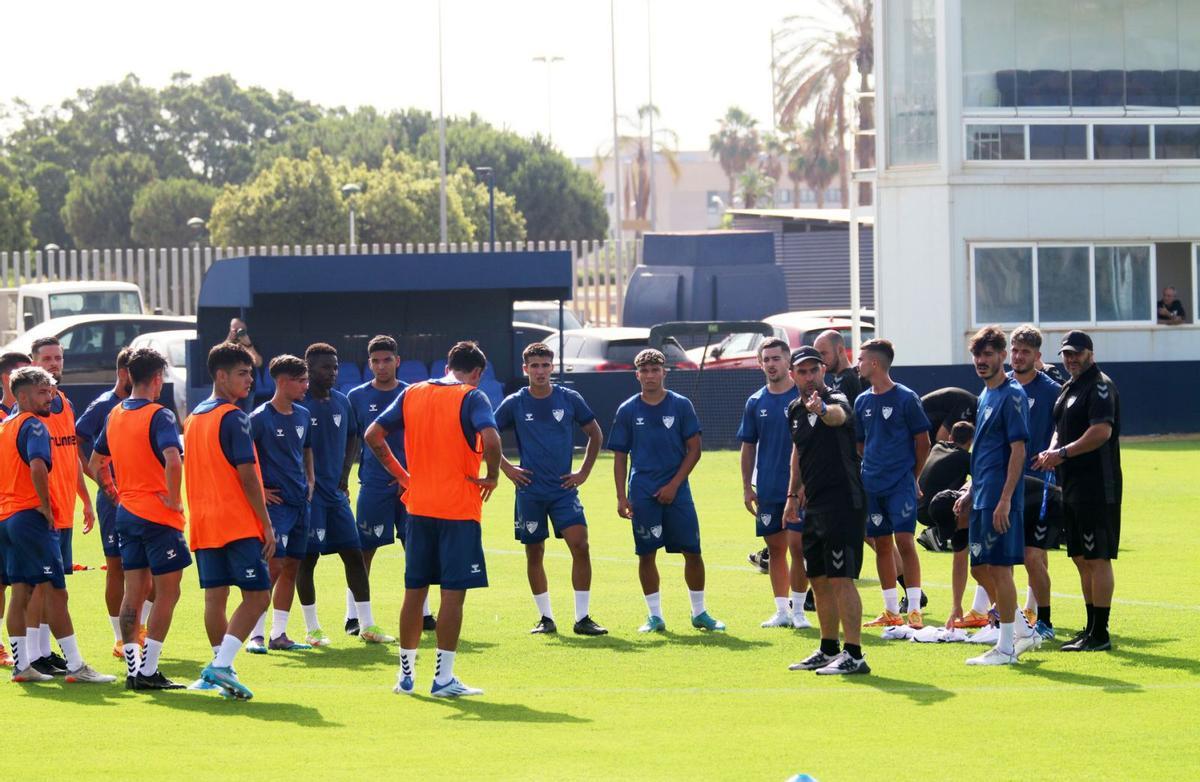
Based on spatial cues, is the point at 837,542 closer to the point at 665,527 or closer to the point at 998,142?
the point at 665,527

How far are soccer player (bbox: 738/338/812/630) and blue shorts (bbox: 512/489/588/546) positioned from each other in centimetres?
122

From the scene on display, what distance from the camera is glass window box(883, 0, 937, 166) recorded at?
31094mm

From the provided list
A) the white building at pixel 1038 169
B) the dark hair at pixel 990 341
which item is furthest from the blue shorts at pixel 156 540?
the white building at pixel 1038 169

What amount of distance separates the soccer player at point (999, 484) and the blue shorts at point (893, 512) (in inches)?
43.4

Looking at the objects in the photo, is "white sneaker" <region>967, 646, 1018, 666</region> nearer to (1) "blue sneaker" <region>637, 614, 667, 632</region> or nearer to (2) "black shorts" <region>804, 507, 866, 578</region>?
(2) "black shorts" <region>804, 507, 866, 578</region>

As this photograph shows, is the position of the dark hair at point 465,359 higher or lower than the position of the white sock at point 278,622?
higher

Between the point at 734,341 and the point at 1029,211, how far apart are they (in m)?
5.63

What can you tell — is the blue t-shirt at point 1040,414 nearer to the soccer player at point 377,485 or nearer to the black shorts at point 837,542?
the black shorts at point 837,542

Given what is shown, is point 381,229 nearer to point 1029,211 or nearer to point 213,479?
point 1029,211

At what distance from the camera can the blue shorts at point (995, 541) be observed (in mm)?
10445

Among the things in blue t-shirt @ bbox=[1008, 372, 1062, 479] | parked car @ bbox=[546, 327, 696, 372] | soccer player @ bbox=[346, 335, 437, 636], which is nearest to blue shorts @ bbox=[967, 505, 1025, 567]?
blue t-shirt @ bbox=[1008, 372, 1062, 479]

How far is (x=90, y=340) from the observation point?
32062 millimetres

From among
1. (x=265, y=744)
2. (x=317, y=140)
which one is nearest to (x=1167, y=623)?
(x=265, y=744)

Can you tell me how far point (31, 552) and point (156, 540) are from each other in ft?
2.91
